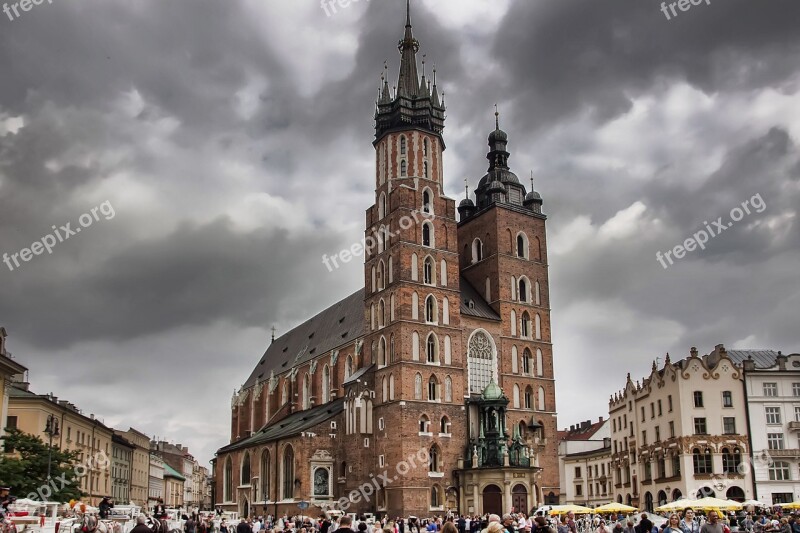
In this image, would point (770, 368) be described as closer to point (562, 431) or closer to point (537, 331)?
point (537, 331)

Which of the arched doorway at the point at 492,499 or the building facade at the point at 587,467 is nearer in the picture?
the arched doorway at the point at 492,499

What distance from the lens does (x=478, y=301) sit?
195 feet

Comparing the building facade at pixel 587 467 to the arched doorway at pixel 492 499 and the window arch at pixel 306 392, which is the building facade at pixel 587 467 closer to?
the window arch at pixel 306 392

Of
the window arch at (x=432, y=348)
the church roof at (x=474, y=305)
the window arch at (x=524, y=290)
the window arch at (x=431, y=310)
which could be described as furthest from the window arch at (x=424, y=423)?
the window arch at (x=524, y=290)

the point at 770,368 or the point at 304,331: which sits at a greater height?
the point at 304,331

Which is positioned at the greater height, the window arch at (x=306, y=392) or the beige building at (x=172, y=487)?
the window arch at (x=306, y=392)

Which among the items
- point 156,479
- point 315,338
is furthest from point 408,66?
point 156,479

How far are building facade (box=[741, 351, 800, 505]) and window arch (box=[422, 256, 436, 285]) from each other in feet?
66.8

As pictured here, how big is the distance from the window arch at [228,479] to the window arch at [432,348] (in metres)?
24.3

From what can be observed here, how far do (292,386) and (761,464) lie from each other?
38188mm

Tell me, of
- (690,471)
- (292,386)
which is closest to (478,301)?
(690,471)

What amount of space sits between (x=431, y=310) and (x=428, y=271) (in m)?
2.61

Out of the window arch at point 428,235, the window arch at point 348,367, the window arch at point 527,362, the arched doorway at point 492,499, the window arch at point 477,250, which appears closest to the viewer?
the arched doorway at point 492,499

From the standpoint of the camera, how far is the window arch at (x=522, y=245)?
6053cm
